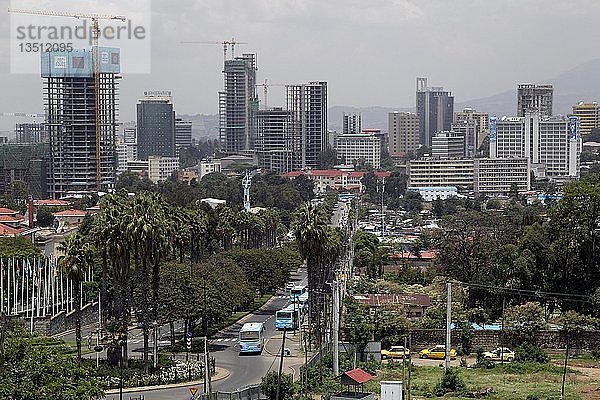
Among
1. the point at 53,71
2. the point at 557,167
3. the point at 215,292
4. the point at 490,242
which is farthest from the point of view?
the point at 557,167

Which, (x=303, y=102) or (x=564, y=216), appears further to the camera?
(x=303, y=102)

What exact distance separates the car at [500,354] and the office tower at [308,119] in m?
143

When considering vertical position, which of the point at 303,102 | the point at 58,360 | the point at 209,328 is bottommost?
the point at 209,328

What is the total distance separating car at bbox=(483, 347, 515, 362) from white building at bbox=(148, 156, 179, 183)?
144141 mm

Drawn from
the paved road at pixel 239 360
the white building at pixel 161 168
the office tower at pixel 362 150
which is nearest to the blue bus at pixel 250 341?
the paved road at pixel 239 360

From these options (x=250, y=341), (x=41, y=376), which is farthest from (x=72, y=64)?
(x=41, y=376)

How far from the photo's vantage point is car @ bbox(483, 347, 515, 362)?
42.2 m

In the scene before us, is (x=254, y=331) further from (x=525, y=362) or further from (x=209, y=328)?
(x=525, y=362)

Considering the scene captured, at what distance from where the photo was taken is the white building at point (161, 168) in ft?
613

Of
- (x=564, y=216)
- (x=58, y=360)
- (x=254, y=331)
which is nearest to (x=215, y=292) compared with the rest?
(x=254, y=331)

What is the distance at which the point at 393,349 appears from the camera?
43.8 meters

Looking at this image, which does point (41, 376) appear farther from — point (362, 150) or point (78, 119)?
point (362, 150)

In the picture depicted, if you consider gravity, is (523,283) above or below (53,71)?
below

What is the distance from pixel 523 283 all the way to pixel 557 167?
114 meters
